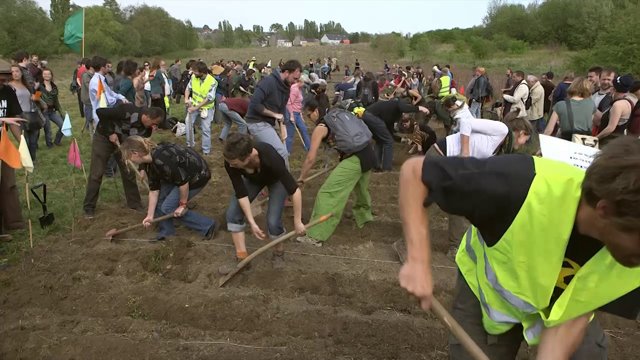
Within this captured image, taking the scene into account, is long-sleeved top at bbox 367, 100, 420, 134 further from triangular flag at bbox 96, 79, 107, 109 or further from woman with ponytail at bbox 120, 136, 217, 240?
triangular flag at bbox 96, 79, 107, 109

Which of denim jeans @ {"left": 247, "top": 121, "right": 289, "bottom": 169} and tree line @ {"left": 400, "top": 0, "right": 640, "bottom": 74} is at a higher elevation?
tree line @ {"left": 400, "top": 0, "right": 640, "bottom": 74}

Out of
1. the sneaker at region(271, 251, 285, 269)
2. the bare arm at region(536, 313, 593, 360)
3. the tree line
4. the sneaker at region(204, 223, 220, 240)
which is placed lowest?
the sneaker at region(271, 251, 285, 269)

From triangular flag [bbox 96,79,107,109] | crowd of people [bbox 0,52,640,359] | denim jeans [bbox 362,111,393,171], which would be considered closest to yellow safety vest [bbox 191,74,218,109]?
crowd of people [bbox 0,52,640,359]

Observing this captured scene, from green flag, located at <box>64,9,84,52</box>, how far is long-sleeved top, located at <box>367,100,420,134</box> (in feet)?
15.9

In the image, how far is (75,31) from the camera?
7.68 metres

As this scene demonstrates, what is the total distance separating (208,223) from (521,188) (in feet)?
14.2

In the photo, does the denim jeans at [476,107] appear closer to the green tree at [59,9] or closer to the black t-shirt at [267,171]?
the black t-shirt at [267,171]

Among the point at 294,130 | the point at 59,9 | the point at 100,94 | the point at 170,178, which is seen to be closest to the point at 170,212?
the point at 170,178

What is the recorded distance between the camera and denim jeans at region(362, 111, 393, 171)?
7293 mm

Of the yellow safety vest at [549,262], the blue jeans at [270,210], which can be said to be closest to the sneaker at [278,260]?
the blue jeans at [270,210]

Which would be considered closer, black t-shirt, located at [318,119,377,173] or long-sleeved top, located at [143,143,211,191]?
long-sleeved top, located at [143,143,211,191]

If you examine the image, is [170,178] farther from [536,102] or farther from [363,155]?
[536,102]

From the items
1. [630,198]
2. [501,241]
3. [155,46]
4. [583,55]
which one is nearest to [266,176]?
[501,241]

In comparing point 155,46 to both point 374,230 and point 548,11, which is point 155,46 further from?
point 374,230
